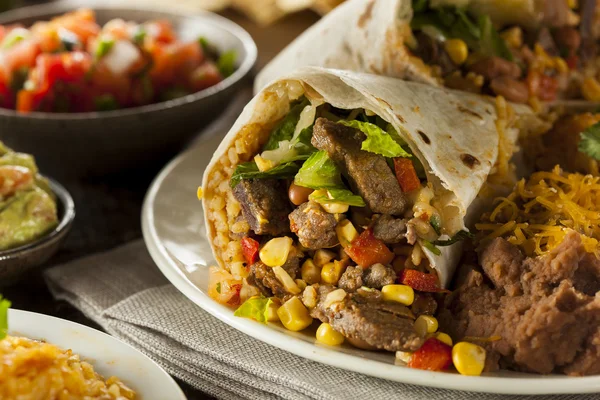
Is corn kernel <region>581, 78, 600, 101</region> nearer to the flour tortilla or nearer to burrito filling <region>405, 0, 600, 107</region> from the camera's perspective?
burrito filling <region>405, 0, 600, 107</region>

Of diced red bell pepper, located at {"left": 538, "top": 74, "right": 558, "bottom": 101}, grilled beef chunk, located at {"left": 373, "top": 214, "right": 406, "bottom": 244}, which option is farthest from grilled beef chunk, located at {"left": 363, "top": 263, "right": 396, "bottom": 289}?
diced red bell pepper, located at {"left": 538, "top": 74, "right": 558, "bottom": 101}

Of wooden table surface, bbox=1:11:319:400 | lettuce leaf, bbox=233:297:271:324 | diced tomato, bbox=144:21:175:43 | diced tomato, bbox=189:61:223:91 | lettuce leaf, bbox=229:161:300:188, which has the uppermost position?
lettuce leaf, bbox=229:161:300:188

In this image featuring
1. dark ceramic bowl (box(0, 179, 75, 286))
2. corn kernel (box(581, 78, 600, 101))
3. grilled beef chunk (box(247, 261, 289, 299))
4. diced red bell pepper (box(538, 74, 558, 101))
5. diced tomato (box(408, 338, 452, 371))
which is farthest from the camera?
corn kernel (box(581, 78, 600, 101))

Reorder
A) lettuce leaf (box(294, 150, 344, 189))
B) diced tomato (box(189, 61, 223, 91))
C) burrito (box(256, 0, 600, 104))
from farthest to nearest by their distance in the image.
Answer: diced tomato (box(189, 61, 223, 91)) < burrito (box(256, 0, 600, 104)) < lettuce leaf (box(294, 150, 344, 189))

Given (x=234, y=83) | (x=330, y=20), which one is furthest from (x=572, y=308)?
(x=234, y=83)

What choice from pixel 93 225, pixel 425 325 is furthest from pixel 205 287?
pixel 93 225

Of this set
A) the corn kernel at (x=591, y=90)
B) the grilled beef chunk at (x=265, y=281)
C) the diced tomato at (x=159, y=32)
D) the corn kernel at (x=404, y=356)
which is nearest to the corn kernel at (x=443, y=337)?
the corn kernel at (x=404, y=356)

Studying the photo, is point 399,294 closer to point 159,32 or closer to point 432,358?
point 432,358
